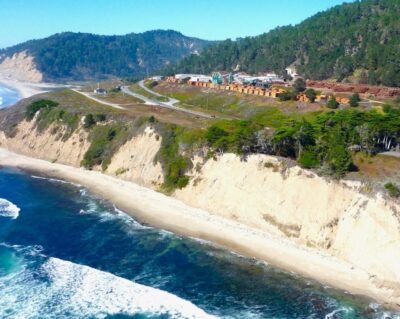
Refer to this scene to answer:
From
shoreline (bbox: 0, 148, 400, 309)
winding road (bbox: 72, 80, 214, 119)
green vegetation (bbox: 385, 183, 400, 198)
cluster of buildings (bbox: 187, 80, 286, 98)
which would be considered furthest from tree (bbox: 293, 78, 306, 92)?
green vegetation (bbox: 385, 183, 400, 198)

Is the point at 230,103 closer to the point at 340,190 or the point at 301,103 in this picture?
the point at 301,103

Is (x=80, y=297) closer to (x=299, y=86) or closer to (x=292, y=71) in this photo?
(x=299, y=86)

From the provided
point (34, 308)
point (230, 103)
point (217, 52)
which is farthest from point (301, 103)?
point (217, 52)

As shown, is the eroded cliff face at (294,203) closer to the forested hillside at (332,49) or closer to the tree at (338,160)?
the tree at (338,160)

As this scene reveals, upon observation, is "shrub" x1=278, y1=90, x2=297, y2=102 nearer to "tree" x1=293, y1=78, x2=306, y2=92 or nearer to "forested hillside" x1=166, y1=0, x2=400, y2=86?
"tree" x1=293, y1=78, x2=306, y2=92

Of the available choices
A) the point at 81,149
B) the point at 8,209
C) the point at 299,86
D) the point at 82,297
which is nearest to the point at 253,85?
the point at 299,86

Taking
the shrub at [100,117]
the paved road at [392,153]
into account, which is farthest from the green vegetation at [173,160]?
the paved road at [392,153]
